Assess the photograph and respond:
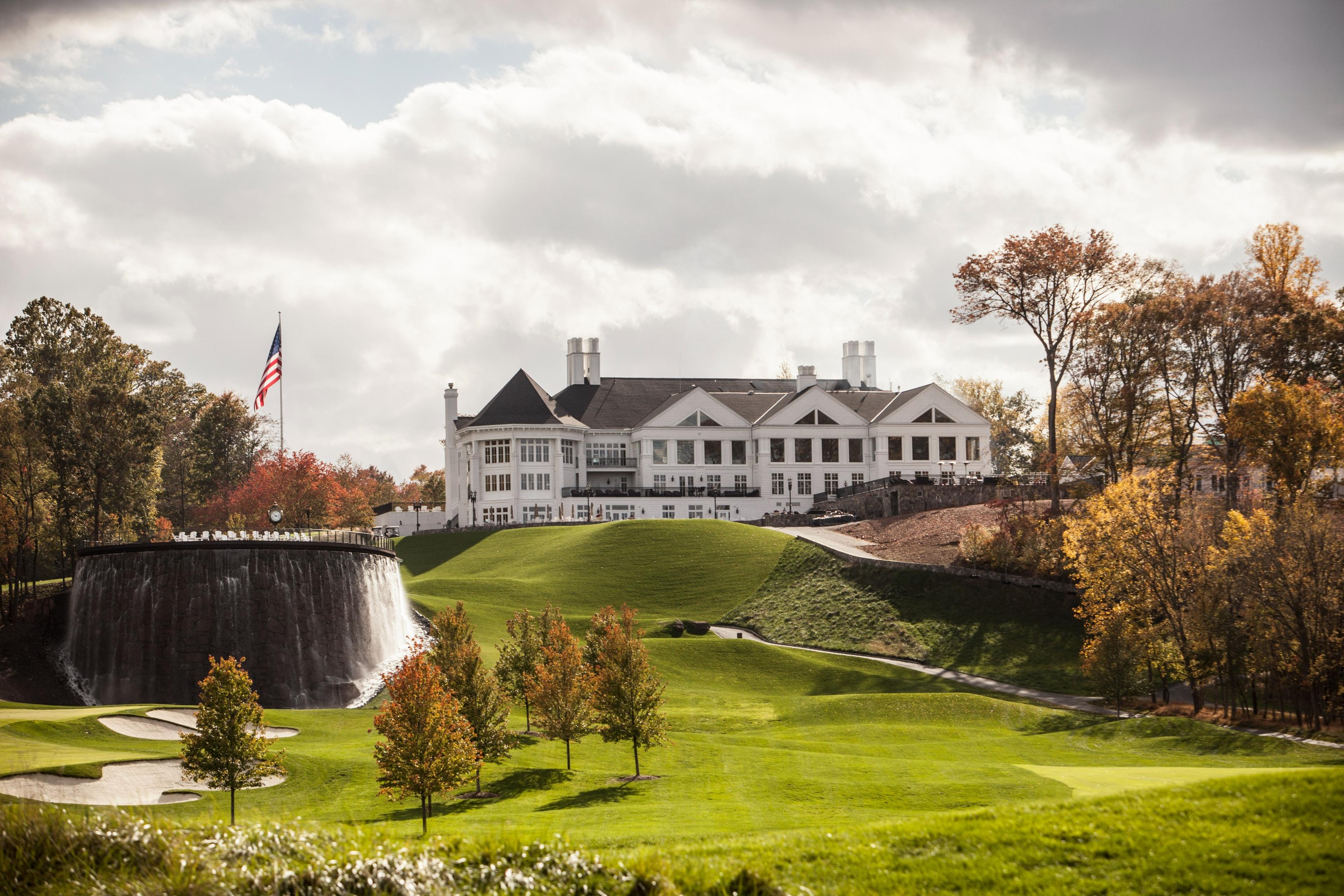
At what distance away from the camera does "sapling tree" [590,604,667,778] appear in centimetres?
2719

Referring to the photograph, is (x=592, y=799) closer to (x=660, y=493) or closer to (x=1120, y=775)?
(x=1120, y=775)

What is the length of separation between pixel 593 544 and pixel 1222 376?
3576 centimetres

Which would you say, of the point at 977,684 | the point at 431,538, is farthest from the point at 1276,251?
the point at 431,538

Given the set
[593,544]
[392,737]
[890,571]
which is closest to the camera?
[392,737]

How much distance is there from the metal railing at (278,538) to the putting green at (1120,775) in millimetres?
26979

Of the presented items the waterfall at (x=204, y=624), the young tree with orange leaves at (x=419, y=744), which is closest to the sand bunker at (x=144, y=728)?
the waterfall at (x=204, y=624)

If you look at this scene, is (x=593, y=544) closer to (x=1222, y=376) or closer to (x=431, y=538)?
(x=431, y=538)

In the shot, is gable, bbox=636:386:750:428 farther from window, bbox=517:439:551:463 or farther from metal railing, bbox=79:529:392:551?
metal railing, bbox=79:529:392:551

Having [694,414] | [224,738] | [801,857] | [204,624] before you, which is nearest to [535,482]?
[694,414]

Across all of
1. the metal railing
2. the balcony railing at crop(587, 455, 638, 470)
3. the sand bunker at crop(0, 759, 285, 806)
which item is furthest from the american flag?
the balcony railing at crop(587, 455, 638, 470)

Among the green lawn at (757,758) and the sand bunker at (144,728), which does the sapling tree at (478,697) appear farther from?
Answer: the sand bunker at (144,728)

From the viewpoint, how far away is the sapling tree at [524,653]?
1303 inches

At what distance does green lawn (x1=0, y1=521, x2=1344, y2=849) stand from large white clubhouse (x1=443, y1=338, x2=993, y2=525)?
31.8 metres

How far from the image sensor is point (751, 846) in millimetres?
13195
